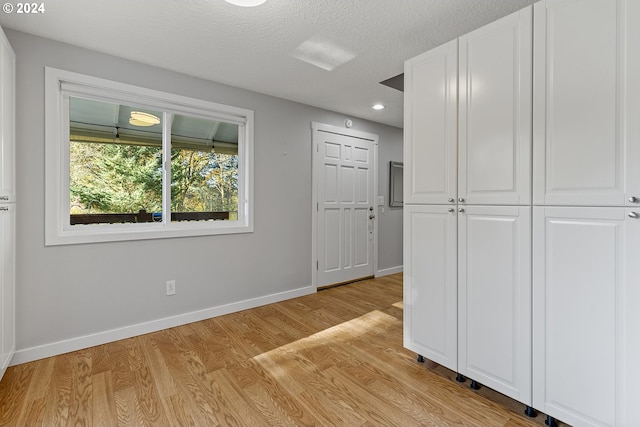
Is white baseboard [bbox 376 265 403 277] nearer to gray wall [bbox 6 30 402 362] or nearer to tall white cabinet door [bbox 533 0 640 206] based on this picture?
gray wall [bbox 6 30 402 362]

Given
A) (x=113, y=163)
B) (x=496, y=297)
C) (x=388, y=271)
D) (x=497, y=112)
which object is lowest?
(x=388, y=271)

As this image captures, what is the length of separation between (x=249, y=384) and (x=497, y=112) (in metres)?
2.18

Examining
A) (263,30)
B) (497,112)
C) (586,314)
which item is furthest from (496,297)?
(263,30)

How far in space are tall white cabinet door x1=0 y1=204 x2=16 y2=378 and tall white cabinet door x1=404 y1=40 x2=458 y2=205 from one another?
8.33ft

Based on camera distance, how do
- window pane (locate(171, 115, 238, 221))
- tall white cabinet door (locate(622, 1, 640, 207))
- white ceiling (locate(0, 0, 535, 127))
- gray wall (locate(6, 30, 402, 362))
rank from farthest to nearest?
1. window pane (locate(171, 115, 238, 221))
2. gray wall (locate(6, 30, 402, 362))
3. white ceiling (locate(0, 0, 535, 127))
4. tall white cabinet door (locate(622, 1, 640, 207))

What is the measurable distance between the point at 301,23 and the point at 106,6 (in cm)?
120

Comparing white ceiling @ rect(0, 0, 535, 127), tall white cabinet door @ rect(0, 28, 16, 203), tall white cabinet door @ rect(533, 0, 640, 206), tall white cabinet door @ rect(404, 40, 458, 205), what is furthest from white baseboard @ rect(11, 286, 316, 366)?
tall white cabinet door @ rect(533, 0, 640, 206)

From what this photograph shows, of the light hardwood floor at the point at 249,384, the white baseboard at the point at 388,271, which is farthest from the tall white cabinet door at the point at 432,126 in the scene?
the white baseboard at the point at 388,271

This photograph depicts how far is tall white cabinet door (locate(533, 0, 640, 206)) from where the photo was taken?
1.29 meters

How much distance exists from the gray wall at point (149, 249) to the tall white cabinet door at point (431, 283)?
177 centimetres

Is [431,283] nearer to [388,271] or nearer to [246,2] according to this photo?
[246,2]

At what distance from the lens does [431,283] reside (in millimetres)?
2016

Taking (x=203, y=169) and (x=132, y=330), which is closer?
(x=132, y=330)

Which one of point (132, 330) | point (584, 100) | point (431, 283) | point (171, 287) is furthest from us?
point (171, 287)
